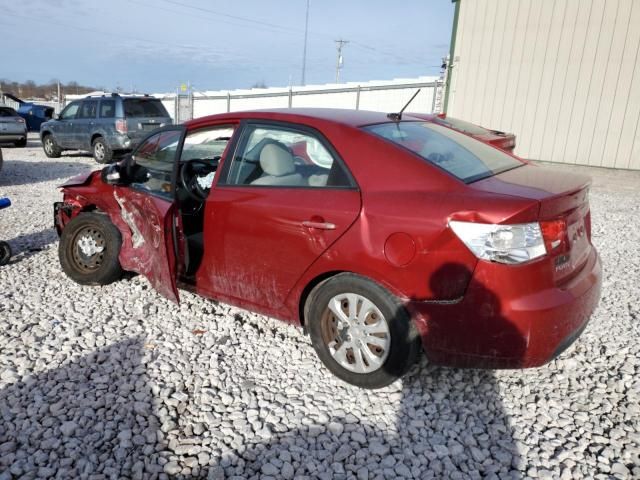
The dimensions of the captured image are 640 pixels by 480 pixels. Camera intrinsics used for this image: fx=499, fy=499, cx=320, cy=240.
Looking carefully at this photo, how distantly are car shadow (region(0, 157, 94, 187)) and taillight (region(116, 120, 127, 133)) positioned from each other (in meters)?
1.13

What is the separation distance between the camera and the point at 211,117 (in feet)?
12.2

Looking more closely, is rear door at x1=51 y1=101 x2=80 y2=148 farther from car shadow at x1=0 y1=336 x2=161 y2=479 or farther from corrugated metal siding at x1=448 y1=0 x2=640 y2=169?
car shadow at x1=0 y1=336 x2=161 y2=479

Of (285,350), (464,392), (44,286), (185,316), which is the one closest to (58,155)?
(44,286)

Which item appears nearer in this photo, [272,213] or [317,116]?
[272,213]

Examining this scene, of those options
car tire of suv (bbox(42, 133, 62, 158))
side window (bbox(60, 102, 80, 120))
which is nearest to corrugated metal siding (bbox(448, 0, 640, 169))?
side window (bbox(60, 102, 80, 120))

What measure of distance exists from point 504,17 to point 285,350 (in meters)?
13.8

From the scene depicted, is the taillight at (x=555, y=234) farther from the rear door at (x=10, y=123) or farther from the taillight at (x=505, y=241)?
the rear door at (x=10, y=123)

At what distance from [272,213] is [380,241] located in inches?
30.4

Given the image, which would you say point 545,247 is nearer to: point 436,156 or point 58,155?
point 436,156

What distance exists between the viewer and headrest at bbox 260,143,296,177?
128 inches

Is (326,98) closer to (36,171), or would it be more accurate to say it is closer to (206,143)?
(36,171)

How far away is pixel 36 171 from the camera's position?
11812 mm

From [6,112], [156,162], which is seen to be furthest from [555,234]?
[6,112]

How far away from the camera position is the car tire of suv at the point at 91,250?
429cm
